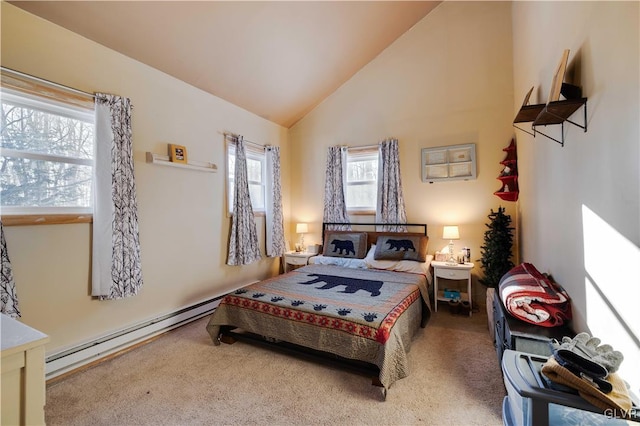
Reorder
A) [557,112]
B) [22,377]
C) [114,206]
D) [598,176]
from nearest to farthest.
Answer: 1. [22,377]
2. [598,176]
3. [557,112]
4. [114,206]

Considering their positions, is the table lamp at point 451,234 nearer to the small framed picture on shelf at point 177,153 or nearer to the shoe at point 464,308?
the shoe at point 464,308

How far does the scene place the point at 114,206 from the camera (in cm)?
247

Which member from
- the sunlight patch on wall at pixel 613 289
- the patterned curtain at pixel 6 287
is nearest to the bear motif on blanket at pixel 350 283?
the sunlight patch on wall at pixel 613 289

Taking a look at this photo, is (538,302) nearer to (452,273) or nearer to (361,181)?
(452,273)

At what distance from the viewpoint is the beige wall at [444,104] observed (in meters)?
3.62

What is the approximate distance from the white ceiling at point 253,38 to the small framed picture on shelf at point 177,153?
2.63 feet

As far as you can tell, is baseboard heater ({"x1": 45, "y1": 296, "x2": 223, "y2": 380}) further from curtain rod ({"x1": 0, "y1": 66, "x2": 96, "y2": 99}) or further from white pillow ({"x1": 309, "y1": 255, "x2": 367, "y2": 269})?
curtain rod ({"x1": 0, "y1": 66, "x2": 96, "y2": 99})

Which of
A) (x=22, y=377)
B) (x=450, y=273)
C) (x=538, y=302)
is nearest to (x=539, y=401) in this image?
(x=538, y=302)

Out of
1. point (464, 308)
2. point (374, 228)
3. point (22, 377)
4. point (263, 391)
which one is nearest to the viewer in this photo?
point (22, 377)

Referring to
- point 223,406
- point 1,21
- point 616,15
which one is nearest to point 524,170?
point 616,15

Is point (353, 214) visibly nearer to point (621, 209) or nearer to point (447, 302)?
point (447, 302)

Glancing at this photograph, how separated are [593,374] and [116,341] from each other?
3.25 metres

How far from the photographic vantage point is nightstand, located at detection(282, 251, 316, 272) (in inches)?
172

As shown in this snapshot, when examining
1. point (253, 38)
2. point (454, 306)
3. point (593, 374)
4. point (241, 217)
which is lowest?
point (454, 306)
